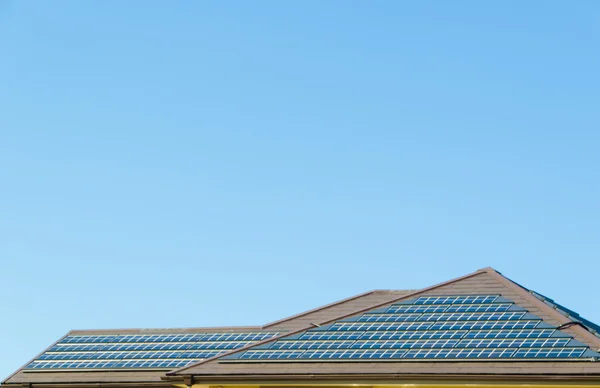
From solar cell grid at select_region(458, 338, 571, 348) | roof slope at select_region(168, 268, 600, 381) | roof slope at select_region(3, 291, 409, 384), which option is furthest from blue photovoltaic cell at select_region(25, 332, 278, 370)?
solar cell grid at select_region(458, 338, 571, 348)

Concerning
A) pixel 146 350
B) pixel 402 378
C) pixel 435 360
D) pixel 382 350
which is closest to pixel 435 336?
pixel 382 350

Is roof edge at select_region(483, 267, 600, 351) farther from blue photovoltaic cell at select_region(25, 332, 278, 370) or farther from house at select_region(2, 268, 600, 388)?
blue photovoltaic cell at select_region(25, 332, 278, 370)

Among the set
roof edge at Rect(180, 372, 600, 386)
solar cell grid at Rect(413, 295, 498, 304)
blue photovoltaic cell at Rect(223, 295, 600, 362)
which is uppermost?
→ solar cell grid at Rect(413, 295, 498, 304)

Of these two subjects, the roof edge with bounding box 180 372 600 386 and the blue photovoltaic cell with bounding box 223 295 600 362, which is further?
the blue photovoltaic cell with bounding box 223 295 600 362

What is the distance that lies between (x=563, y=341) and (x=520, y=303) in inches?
247

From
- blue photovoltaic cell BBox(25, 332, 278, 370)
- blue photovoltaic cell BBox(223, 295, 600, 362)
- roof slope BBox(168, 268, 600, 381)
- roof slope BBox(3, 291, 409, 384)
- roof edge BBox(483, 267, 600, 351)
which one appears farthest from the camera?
blue photovoltaic cell BBox(25, 332, 278, 370)

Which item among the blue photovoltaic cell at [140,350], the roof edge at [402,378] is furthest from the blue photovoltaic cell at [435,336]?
the blue photovoltaic cell at [140,350]

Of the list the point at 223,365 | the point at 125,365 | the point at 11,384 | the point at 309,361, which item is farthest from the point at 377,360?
the point at 11,384

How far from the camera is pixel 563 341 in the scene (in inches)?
2066

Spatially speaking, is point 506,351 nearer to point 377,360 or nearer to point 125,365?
point 377,360

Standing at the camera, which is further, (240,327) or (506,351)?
(240,327)

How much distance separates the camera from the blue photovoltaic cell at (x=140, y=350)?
6612 cm

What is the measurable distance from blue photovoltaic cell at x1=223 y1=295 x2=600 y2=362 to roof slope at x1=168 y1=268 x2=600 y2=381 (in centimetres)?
11

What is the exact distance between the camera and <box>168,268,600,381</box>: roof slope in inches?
2003
